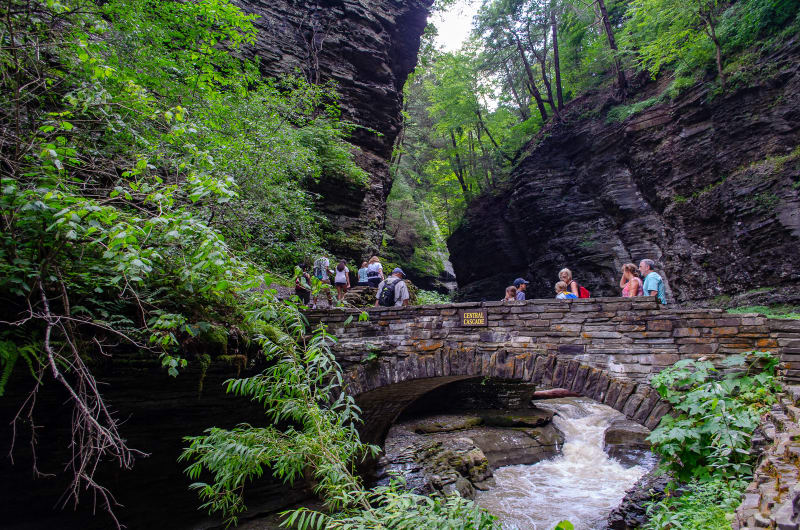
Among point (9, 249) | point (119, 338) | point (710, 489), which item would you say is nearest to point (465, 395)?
point (710, 489)

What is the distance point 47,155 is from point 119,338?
1949mm

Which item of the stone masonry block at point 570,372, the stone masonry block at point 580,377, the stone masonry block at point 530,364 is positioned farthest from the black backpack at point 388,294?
the stone masonry block at point 580,377

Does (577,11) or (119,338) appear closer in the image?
(119,338)

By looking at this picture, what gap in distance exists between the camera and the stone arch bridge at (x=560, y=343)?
14.8ft

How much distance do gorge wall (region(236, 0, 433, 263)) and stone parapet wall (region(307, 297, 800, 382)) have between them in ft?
23.3

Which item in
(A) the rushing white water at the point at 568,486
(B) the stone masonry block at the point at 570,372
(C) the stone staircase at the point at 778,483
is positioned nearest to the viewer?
(C) the stone staircase at the point at 778,483

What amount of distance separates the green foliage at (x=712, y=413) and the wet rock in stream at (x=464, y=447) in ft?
14.0

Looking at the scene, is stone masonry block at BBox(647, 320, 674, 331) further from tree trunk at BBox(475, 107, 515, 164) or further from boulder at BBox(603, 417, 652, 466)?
tree trunk at BBox(475, 107, 515, 164)

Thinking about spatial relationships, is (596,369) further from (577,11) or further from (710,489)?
(577,11)

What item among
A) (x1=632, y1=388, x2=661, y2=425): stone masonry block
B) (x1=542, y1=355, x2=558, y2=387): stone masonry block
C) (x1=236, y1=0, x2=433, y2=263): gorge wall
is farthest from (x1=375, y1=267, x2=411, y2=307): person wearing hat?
(x1=236, y1=0, x2=433, y2=263): gorge wall

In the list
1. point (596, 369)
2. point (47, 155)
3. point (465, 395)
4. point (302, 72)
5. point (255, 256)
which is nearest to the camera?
point (47, 155)

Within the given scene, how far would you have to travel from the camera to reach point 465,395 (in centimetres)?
1284

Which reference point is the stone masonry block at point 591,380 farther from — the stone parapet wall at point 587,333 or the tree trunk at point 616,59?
the tree trunk at point 616,59

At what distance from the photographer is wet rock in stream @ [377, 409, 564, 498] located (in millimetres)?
7973
